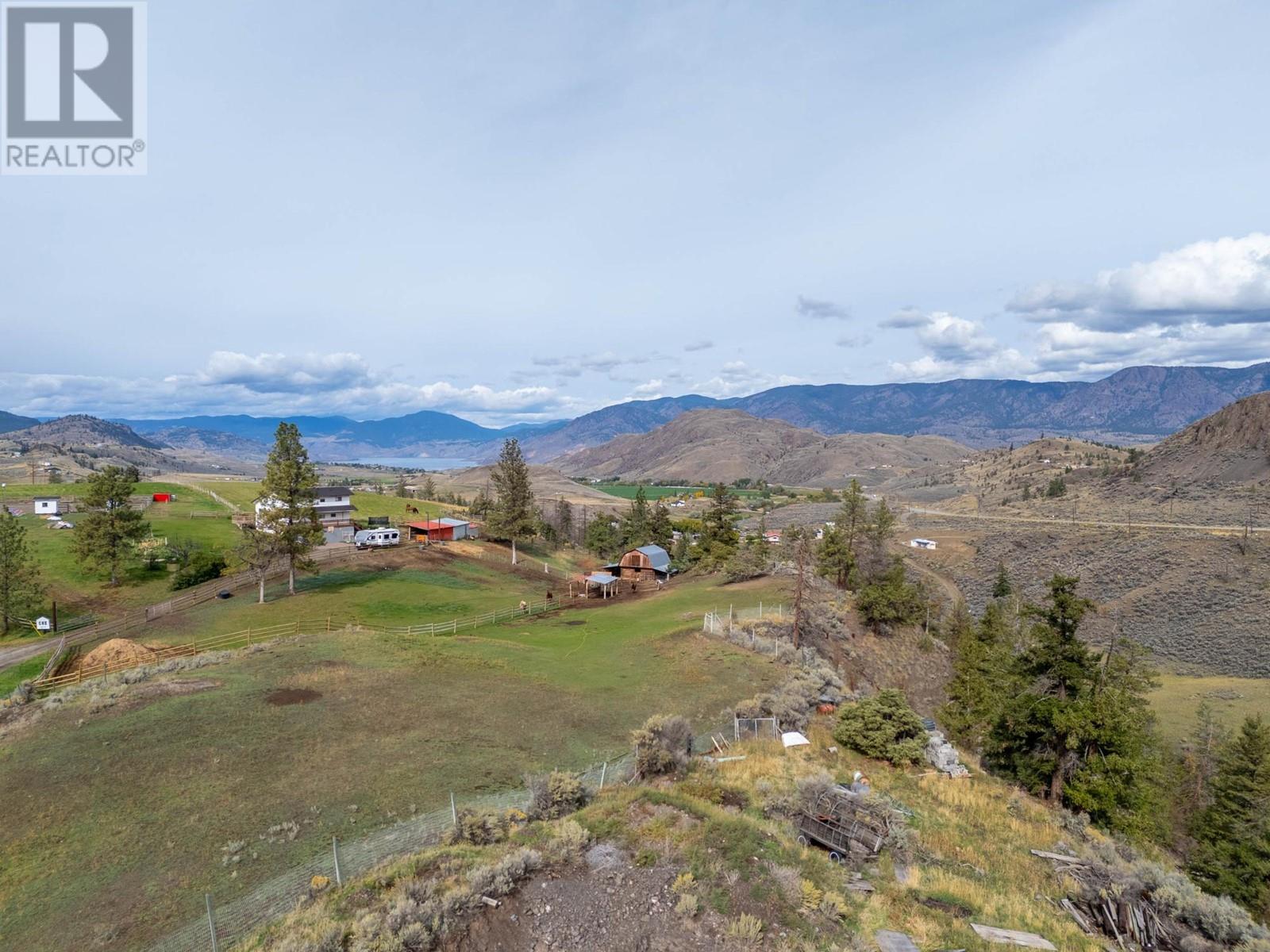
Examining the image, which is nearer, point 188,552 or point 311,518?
point 311,518

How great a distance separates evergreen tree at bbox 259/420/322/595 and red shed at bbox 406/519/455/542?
30759mm

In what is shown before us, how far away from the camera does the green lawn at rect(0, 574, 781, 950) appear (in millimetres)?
13273

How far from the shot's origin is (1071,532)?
93938 mm

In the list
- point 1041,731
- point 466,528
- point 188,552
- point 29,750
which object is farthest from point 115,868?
point 466,528

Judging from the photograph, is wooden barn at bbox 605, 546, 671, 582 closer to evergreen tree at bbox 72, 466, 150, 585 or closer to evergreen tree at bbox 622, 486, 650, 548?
evergreen tree at bbox 622, 486, 650, 548

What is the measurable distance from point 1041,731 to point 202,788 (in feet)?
94.3

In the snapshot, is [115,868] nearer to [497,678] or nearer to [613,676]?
[497,678]

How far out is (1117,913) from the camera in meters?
13.6

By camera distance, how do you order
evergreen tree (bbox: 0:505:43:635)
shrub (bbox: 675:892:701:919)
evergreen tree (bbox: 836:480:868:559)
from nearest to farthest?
1. shrub (bbox: 675:892:701:919)
2. evergreen tree (bbox: 0:505:43:635)
3. evergreen tree (bbox: 836:480:868:559)

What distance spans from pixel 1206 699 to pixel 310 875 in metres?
67.3

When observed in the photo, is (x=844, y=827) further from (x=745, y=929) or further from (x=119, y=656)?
(x=119, y=656)

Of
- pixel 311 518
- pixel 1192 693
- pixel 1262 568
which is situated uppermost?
pixel 311 518

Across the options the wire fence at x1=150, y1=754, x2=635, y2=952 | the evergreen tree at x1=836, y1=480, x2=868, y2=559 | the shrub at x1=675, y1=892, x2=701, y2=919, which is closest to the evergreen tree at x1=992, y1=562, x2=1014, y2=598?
the evergreen tree at x1=836, y1=480, x2=868, y2=559

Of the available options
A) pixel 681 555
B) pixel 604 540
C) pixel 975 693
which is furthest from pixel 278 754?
pixel 604 540
